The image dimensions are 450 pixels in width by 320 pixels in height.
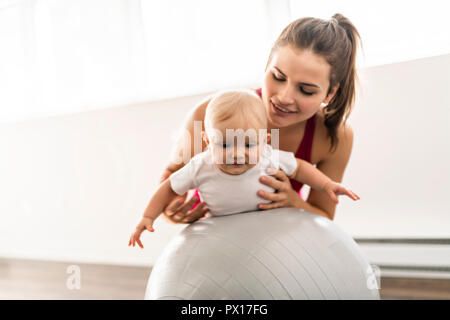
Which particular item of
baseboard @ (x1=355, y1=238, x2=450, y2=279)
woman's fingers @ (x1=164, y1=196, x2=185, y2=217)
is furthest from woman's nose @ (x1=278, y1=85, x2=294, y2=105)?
baseboard @ (x1=355, y1=238, x2=450, y2=279)

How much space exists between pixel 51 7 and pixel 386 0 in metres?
1.90

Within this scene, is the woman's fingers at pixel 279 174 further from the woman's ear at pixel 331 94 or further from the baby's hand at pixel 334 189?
the woman's ear at pixel 331 94

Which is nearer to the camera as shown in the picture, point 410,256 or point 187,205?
point 187,205

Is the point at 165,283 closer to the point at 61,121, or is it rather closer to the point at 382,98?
the point at 382,98

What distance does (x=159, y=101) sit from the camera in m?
2.30

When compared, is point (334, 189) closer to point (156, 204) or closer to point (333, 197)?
point (333, 197)

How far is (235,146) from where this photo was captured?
2.74 ft

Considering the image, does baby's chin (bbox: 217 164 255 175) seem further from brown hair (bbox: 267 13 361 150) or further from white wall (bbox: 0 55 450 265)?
white wall (bbox: 0 55 450 265)

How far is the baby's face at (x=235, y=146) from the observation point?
818 mm

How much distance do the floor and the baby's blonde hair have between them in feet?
3.85

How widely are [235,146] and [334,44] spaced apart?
0.34m

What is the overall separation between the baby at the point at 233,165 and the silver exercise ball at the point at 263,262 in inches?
2.3

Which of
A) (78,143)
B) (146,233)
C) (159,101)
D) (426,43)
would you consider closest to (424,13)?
(426,43)

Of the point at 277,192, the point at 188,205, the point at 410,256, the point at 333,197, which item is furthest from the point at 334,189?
the point at 410,256
